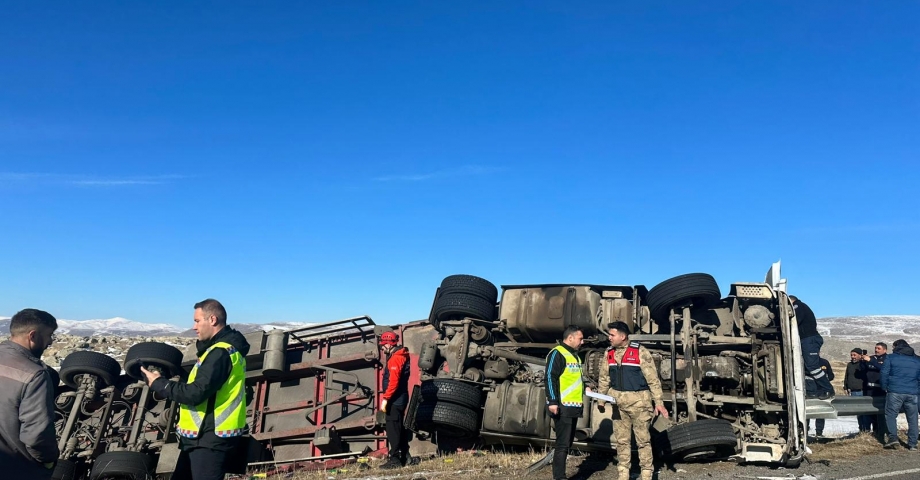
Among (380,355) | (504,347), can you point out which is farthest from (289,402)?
(504,347)

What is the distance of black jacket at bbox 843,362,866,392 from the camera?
33.9 feet

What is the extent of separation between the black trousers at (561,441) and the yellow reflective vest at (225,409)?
118 inches

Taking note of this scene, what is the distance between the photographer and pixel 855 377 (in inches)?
412

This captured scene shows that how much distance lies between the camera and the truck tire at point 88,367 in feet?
30.6

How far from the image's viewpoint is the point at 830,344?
3753 centimetres

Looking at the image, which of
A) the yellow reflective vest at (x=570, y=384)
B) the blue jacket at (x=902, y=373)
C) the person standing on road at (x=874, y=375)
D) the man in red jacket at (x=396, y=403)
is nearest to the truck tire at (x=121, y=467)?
the man in red jacket at (x=396, y=403)

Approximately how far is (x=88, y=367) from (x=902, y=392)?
11.4 m

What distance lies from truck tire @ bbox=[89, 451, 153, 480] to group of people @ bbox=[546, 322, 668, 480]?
17.5 feet

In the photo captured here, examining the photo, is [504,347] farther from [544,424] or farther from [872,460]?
[872,460]

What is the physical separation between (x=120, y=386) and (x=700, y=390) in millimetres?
8057

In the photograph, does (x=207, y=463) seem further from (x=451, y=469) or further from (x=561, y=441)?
(x=451, y=469)

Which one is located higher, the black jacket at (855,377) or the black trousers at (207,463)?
the black jacket at (855,377)

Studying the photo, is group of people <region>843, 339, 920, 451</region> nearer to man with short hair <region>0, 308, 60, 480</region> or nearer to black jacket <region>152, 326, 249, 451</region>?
black jacket <region>152, 326, 249, 451</region>

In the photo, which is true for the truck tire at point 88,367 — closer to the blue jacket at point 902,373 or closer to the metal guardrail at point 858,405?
the metal guardrail at point 858,405
